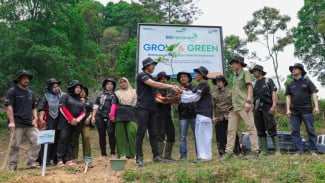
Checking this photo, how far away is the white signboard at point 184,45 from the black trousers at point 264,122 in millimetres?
4734

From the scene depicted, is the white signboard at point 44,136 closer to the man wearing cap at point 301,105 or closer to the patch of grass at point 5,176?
the patch of grass at point 5,176

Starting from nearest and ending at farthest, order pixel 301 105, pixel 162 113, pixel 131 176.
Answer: pixel 131 176
pixel 301 105
pixel 162 113

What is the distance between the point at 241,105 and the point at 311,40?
71.5 ft

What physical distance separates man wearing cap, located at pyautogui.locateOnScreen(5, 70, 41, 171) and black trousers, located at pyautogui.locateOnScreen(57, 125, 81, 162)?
477mm

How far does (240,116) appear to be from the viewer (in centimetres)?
727

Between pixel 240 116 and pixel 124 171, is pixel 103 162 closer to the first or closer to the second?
pixel 124 171

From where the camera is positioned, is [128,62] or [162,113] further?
[128,62]

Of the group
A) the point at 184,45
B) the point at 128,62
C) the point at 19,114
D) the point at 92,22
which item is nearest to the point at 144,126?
the point at 19,114

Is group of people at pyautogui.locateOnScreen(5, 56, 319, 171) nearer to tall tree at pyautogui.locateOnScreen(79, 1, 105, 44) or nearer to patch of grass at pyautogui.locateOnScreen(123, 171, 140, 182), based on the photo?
patch of grass at pyautogui.locateOnScreen(123, 171, 140, 182)

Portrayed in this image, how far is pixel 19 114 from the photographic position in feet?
23.3

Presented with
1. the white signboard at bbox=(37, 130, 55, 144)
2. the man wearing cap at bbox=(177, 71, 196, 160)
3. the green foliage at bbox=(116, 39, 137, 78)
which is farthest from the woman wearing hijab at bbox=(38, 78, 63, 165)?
the green foliage at bbox=(116, 39, 137, 78)

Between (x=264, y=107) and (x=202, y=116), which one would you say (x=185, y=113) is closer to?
(x=202, y=116)

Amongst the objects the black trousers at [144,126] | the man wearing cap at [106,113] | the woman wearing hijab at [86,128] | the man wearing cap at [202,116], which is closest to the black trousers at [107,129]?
the man wearing cap at [106,113]

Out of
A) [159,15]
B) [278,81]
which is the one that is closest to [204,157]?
[159,15]
